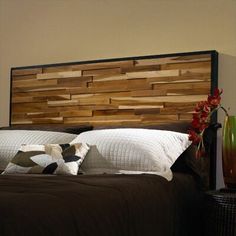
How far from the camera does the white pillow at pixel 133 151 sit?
2219 millimetres

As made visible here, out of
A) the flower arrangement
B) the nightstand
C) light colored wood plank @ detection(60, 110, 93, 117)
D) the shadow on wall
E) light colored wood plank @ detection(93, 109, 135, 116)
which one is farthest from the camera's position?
light colored wood plank @ detection(60, 110, 93, 117)

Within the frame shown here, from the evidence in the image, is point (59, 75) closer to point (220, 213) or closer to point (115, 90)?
point (115, 90)

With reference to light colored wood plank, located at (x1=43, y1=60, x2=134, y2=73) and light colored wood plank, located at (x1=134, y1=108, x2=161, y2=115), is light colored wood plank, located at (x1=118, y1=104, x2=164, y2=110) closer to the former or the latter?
light colored wood plank, located at (x1=134, y1=108, x2=161, y2=115)

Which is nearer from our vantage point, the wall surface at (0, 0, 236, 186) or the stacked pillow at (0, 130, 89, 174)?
the stacked pillow at (0, 130, 89, 174)

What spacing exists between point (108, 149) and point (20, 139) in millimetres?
625

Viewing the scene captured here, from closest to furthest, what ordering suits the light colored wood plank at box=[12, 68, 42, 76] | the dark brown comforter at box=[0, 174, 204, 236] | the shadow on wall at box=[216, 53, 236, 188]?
1. the dark brown comforter at box=[0, 174, 204, 236]
2. the shadow on wall at box=[216, 53, 236, 188]
3. the light colored wood plank at box=[12, 68, 42, 76]

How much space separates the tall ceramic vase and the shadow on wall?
0.43 metres

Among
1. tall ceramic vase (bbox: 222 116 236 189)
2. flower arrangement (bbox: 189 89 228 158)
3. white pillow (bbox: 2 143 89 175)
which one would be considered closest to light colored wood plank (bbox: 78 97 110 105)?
white pillow (bbox: 2 143 89 175)

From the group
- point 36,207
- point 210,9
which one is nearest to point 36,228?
point 36,207

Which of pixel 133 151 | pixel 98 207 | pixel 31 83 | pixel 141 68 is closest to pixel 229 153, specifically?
pixel 133 151

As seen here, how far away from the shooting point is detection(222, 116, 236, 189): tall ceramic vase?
7.42 ft

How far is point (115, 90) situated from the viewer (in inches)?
120

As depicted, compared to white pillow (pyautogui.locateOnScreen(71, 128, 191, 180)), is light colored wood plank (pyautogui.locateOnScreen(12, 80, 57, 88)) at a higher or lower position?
higher

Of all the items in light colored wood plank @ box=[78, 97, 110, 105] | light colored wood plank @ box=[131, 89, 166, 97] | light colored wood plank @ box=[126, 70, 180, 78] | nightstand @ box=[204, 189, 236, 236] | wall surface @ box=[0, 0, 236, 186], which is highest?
wall surface @ box=[0, 0, 236, 186]
